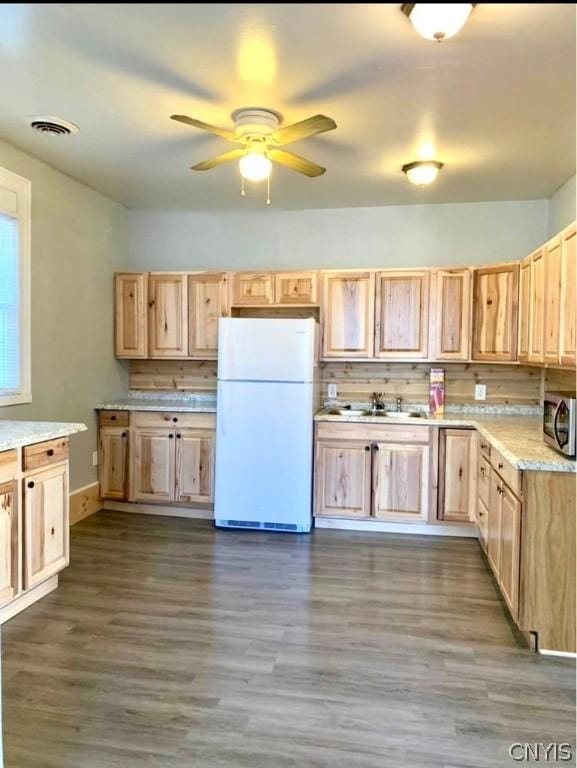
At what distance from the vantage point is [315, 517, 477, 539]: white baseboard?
14.1ft

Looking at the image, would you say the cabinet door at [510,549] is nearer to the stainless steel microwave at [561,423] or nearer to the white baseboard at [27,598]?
the stainless steel microwave at [561,423]

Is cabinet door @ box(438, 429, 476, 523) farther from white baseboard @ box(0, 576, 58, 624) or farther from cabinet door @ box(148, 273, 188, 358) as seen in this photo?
white baseboard @ box(0, 576, 58, 624)

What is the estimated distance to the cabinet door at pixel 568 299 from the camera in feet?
9.30

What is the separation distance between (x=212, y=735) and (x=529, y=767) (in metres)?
1.08

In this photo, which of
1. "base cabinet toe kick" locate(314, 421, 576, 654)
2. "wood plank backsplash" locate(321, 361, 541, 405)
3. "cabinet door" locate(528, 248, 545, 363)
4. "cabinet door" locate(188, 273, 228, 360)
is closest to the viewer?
"cabinet door" locate(528, 248, 545, 363)

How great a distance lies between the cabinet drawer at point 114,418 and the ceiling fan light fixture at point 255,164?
7.95ft

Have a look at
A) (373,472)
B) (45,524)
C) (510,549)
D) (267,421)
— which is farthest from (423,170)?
(45,524)

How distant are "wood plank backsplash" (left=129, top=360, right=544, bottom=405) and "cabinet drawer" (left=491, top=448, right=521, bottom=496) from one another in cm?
138

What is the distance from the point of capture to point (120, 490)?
4730 millimetres

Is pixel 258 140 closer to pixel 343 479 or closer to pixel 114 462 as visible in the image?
pixel 343 479

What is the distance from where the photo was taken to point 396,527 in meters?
4.39

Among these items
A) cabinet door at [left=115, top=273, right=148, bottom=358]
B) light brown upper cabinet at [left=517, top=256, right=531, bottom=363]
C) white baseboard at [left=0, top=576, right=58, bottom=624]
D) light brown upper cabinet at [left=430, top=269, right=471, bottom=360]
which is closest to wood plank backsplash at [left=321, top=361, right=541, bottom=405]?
light brown upper cabinet at [left=430, top=269, right=471, bottom=360]

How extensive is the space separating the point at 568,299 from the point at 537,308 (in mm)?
716

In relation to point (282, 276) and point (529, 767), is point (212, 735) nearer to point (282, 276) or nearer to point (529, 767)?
point (529, 767)
